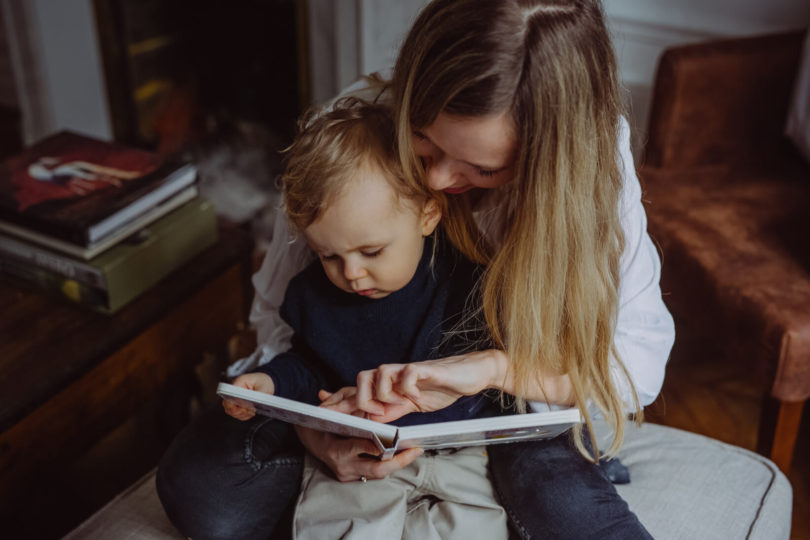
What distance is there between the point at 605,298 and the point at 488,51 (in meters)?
0.32

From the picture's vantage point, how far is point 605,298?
0.97m

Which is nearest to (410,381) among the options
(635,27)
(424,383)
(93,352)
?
(424,383)

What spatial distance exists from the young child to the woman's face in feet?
0.13

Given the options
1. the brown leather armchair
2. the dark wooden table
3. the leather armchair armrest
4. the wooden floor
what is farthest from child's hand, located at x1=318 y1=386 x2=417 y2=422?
the leather armchair armrest

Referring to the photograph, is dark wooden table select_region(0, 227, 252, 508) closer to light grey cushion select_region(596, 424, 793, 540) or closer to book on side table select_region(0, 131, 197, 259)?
book on side table select_region(0, 131, 197, 259)

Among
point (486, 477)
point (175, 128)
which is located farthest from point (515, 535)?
point (175, 128)

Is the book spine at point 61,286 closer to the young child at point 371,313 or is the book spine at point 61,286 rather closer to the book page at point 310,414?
the young child at point 371,313

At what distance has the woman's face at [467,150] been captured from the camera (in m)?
0.87

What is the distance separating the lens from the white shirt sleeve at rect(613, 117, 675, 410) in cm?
101

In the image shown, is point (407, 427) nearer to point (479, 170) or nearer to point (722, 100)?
point (479, 170)

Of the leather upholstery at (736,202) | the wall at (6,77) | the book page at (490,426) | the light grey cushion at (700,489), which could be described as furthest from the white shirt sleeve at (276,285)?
the wall at (6,77)

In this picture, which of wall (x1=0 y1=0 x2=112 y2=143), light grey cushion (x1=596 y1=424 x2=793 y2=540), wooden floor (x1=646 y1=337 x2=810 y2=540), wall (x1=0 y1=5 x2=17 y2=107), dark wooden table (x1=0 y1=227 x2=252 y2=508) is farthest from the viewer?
wall (x1=0 y1=5 x2=17 y2=107)

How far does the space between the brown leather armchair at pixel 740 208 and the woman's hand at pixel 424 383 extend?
58 cm

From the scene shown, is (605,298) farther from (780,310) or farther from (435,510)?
(780,310)
